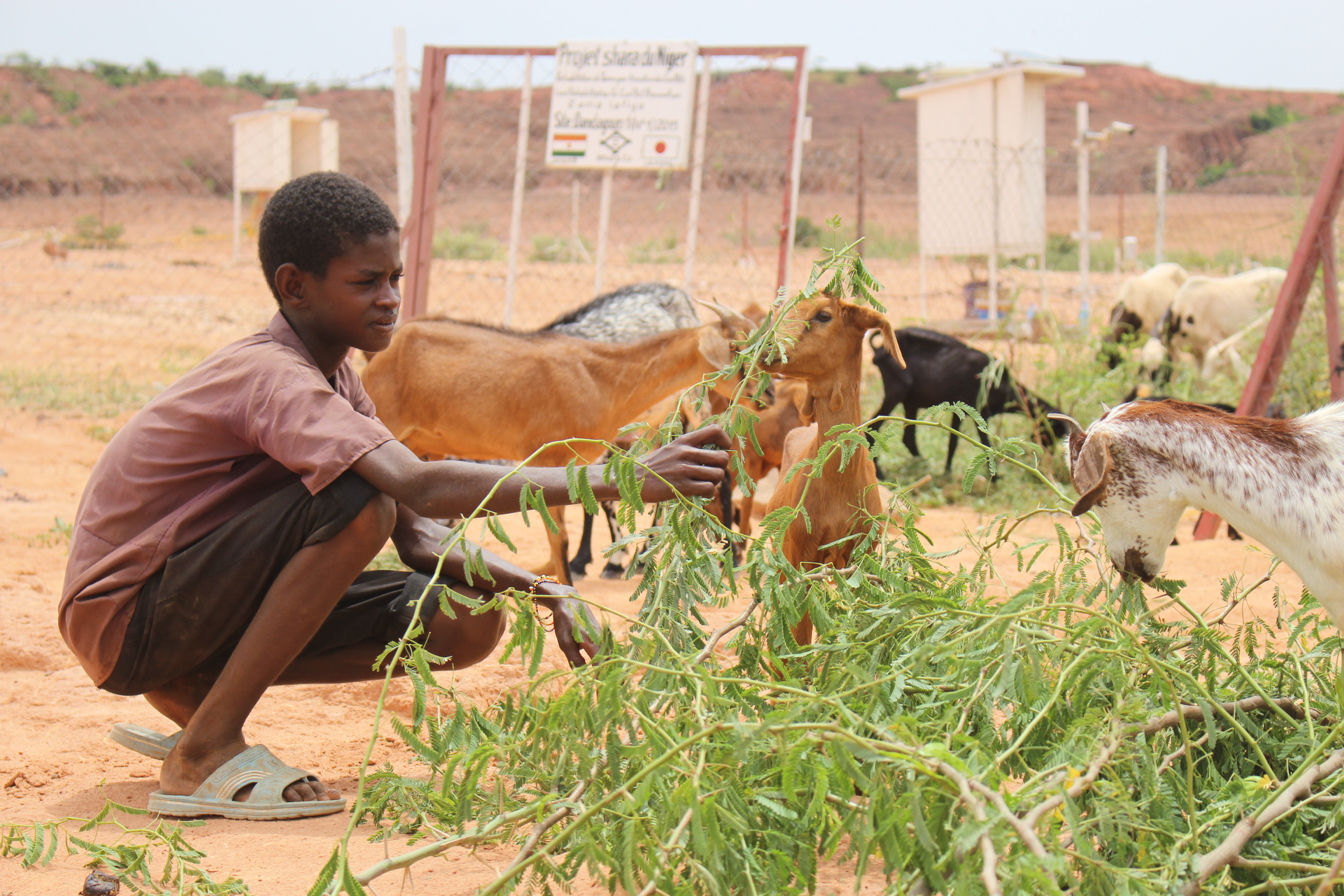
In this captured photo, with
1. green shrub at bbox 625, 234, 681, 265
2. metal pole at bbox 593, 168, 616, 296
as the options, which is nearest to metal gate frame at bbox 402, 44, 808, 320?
metal pole at bbox 593, 168, 616, 296

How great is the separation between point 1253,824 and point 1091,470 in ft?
2.77

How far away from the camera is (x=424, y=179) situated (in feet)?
25.9

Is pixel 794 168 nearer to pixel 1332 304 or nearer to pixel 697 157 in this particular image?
pixel 697 157

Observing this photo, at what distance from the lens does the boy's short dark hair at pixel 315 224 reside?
9.43ft

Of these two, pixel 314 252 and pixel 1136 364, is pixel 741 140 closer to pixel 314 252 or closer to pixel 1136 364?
pixel 1136 364

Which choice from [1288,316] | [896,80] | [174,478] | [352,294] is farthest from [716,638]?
[896,80]

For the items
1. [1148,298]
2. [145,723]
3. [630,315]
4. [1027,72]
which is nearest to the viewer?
[145,723]

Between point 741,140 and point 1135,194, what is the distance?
14684 millimetres

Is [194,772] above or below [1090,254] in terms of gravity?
below

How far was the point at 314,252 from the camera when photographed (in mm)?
2891

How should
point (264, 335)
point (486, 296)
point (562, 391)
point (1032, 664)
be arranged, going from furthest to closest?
point (486, 296), point (562, 391), point (264, 335), point (1032, 664)

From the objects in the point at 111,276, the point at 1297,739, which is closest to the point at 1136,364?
the point at 1297,739

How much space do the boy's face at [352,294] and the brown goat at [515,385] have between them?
2746 millimetres

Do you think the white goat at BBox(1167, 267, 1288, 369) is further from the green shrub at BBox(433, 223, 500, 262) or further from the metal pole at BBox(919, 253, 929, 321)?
the green shrub at BBox(433, 223, 500, 262)
